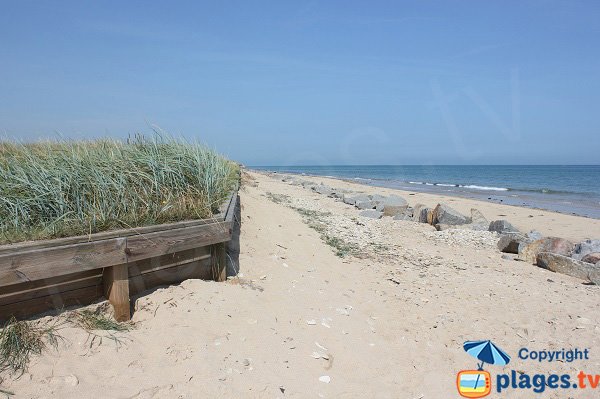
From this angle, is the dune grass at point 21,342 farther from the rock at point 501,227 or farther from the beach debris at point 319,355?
the rock at point 501,227

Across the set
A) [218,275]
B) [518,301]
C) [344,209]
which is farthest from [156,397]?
[344,209]

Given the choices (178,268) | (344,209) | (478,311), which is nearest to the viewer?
(178,268)

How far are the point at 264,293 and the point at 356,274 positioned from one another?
189 cm

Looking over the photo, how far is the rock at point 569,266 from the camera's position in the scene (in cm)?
570

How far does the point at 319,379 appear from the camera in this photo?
3.05 metres

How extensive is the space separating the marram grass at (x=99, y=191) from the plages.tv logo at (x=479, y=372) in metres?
2.96

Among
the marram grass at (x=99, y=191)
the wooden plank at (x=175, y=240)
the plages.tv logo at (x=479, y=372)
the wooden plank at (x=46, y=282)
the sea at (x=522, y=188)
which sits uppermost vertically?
the marram grass at (x=99, y=191)

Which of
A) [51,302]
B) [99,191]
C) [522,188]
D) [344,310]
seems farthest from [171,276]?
[522,188]

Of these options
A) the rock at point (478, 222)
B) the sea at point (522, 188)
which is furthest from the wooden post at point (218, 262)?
the sea at point (522, 188)

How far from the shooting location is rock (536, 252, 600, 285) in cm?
570

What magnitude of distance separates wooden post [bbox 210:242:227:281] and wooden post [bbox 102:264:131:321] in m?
1.09

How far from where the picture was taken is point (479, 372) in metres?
3.41

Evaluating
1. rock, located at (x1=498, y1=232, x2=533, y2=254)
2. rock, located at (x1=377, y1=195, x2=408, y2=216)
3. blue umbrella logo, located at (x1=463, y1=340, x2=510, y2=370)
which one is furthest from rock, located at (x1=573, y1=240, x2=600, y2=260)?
rock, located at (x1=377, y1=195, x2=408, y2=216)

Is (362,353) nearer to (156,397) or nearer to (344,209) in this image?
(156,397)
